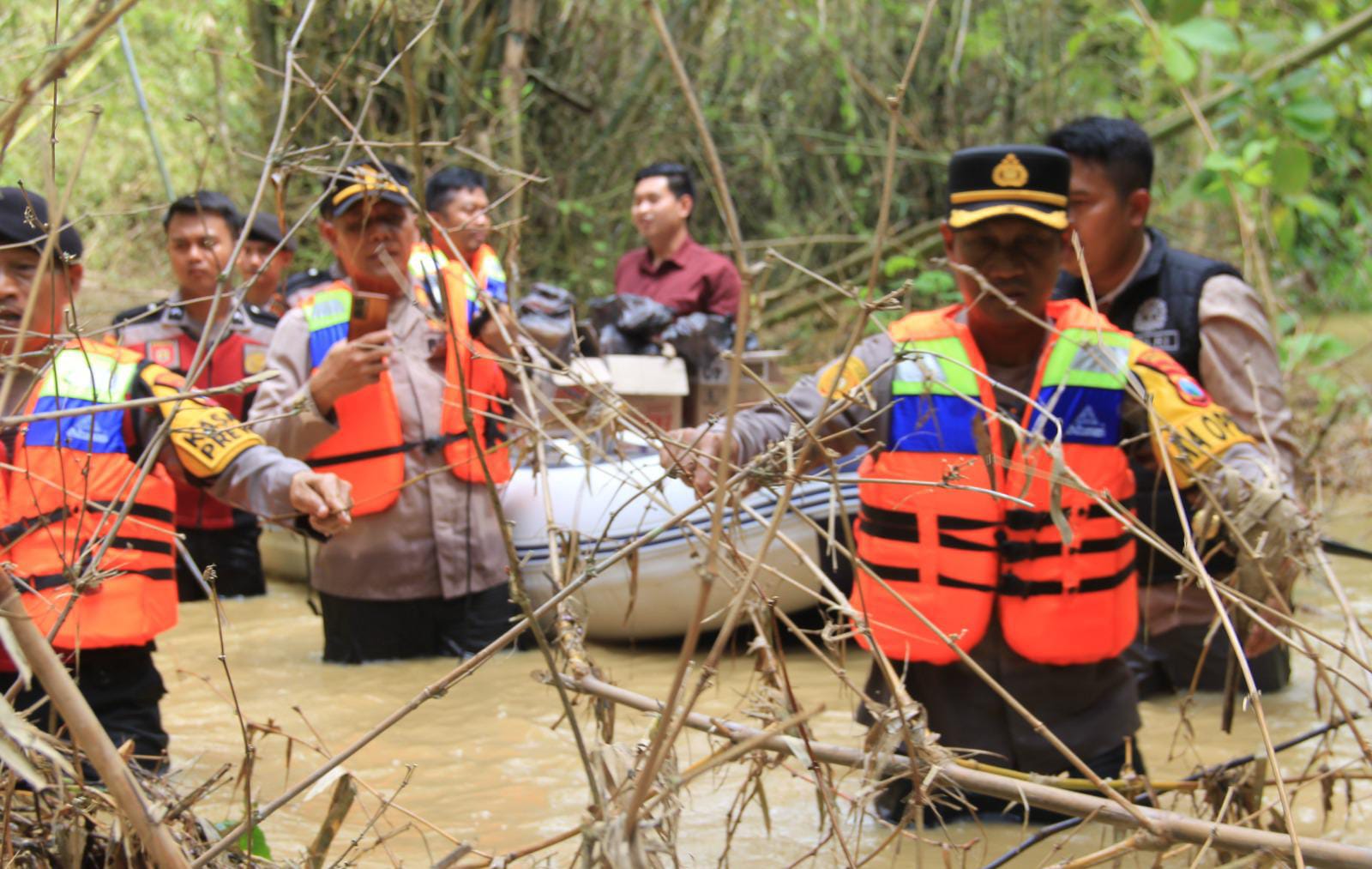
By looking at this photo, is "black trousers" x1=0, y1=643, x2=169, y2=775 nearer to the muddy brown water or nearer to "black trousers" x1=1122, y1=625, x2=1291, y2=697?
the muddy brown water

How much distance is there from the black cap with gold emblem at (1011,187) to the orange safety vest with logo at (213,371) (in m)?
3.26

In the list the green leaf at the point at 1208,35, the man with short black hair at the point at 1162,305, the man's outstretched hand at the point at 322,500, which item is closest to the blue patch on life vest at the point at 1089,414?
the man with short black hair at the point at 1162,305

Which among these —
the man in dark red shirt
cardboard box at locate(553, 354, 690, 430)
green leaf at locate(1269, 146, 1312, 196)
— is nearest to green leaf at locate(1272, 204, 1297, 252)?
green leaf at locate(1269, 146, 1312, 196)

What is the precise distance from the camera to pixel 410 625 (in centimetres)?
476

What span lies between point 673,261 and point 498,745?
3.73 metres

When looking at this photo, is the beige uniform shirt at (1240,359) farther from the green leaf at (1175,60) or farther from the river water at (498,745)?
the green leaf at (1175,60)

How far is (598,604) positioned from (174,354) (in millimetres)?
1956

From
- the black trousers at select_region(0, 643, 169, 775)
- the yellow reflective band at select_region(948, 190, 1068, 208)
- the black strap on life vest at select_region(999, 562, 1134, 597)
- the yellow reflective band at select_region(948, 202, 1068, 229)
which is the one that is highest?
the yellow reflective band at select_region(948, 190, 1068, 208)

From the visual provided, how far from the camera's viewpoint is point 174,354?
5594 millimetres

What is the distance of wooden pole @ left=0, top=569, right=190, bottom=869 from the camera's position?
1.38 meters

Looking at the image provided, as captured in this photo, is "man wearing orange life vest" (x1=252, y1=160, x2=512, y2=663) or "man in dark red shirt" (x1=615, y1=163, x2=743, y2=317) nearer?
"man wearing orange life vest" (x1=252, y1=160, x2=512, y2=663)

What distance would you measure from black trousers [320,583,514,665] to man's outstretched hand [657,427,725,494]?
200cm

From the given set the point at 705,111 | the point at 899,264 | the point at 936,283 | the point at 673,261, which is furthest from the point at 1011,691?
the point at 705,111

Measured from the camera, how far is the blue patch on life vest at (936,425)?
302cm
